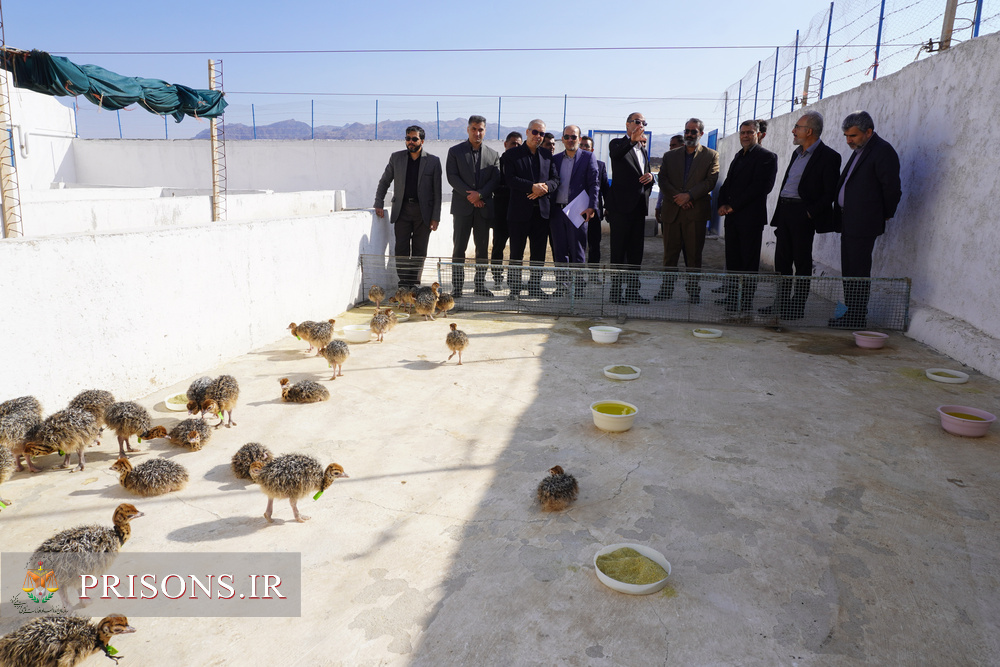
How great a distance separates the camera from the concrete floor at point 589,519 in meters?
2.39

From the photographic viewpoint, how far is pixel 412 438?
427cm

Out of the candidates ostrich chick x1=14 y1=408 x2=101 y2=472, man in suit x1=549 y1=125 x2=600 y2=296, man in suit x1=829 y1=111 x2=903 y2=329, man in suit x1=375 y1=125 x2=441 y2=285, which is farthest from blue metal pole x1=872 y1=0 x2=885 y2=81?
ostrich chick x1=14 y1=408 x2=101 y2=472

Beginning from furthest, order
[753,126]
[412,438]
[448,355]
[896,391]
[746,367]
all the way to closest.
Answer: [753,126] → [448,355] → [746,367] → [896,391] → [412,438]

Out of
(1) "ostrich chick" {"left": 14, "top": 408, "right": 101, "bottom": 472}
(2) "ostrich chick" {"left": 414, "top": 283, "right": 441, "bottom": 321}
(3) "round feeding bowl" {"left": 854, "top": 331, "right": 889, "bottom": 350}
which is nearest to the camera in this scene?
(1) "ostrich chick" {"left": 14, "top": 408, "right": 101, "bottom": 472}

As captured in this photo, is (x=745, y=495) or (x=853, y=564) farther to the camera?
(x=745, y=495)

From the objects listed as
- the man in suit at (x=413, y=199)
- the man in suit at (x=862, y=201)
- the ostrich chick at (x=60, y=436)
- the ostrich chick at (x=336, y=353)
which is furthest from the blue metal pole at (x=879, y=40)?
the ostrich chick at (x=60, y=436)

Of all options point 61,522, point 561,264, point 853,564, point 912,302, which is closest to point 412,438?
point 61,522

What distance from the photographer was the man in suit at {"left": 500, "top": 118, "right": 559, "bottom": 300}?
8.25 m

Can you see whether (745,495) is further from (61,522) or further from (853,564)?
(61,522)

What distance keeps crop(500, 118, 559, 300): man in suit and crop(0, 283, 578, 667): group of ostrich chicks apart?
401 cm

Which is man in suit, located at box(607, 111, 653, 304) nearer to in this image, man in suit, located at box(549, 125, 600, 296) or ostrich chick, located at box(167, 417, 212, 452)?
man in suit, located at box(549, 125, 600, 296)

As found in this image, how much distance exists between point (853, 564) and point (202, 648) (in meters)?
2.79

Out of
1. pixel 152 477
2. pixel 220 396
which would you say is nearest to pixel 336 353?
pixel 220 396

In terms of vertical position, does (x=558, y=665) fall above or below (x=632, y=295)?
below
